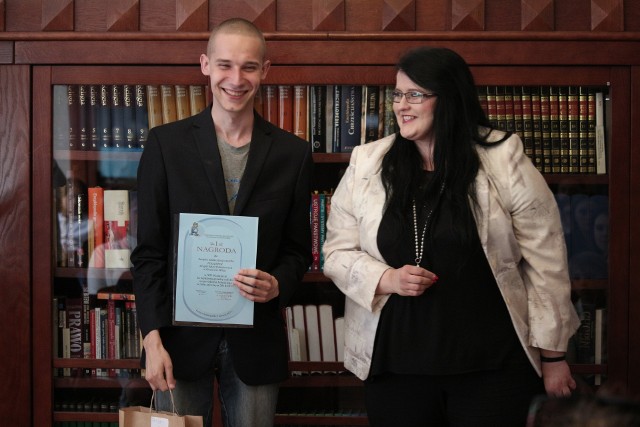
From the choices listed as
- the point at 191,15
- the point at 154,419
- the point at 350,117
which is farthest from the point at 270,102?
the point at 154,419

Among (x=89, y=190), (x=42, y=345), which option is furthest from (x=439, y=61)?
(x=42, y=345)

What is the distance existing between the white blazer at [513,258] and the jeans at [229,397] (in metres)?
0.27

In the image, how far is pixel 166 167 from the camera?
7.65ft

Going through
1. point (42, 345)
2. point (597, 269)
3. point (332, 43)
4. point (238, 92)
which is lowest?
point (42, 345)

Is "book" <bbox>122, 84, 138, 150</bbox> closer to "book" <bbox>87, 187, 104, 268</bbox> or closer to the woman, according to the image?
"book" <bbox>87, 187, 104, 268</bbox>

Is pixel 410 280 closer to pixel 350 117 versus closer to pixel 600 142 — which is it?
pixel 350 117

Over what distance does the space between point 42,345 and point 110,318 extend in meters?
0.25

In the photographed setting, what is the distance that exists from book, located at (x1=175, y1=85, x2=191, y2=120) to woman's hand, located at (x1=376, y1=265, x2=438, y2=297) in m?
1.20

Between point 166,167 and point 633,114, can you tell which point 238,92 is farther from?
point 633,114

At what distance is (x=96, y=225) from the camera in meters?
3.16

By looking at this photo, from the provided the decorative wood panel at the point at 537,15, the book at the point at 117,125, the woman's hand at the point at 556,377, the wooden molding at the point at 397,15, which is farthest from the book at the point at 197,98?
the woman's hand at the point at 556,377

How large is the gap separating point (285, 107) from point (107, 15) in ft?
2.28

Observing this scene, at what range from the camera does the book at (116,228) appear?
3.16 m

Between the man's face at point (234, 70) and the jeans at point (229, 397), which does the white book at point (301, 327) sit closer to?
Answer: the jeans at point (229, 397)
